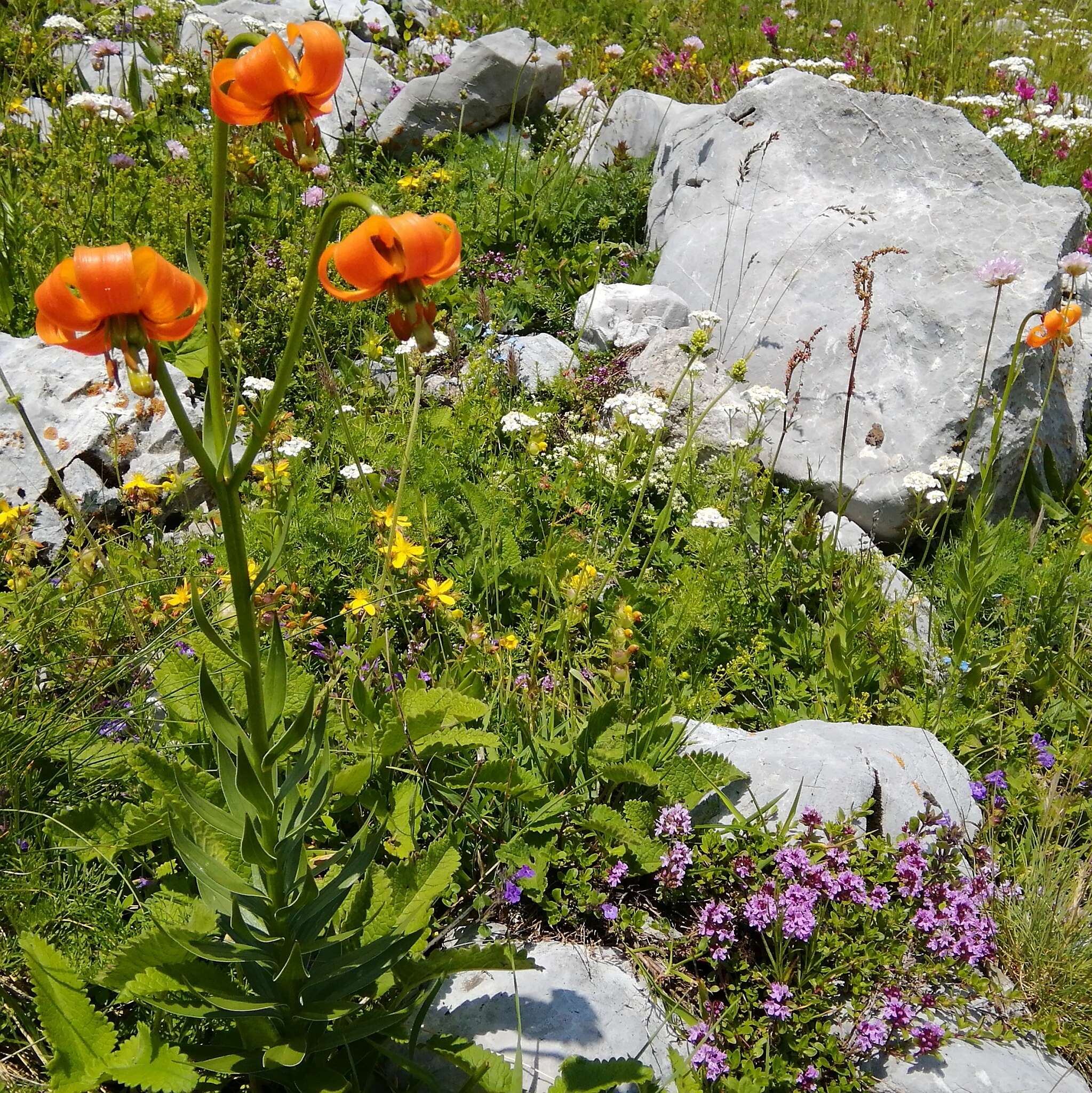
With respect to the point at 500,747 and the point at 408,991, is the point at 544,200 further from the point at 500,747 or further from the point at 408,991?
the point at 408,991

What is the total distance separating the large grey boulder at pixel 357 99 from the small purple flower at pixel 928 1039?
17.4 ft

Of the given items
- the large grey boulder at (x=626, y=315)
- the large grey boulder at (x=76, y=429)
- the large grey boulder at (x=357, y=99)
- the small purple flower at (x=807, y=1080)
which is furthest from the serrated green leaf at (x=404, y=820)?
the large grey boulder at (x=357, y=99)

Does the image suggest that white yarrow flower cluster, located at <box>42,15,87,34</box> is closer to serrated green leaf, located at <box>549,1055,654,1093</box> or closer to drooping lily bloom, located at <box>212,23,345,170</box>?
drooping lily bloom, located at <box>212,23,345,170</box>

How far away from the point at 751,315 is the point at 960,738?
7.53ft

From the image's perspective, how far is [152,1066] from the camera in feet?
5.69

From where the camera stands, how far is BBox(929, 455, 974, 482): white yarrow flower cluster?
11.7ft

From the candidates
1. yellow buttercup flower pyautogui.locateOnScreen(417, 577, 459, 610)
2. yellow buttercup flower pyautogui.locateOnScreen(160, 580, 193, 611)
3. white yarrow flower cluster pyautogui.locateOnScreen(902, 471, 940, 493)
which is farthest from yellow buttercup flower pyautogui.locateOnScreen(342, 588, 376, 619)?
white yarrow flower cluster pyautogui.locateOnScreen(902, 471, 940, 493)

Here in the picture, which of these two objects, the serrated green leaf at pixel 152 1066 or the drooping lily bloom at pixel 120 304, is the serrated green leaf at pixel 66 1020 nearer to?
the serrated green leaf at pixel 152 1066

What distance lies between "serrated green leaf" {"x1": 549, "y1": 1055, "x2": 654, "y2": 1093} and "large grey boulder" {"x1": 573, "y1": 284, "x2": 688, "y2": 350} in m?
3.25

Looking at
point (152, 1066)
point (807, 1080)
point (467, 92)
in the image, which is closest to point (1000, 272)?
point (807, 1080)

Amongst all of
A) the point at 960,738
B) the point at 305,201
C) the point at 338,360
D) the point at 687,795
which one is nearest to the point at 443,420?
A: the point at 338,360

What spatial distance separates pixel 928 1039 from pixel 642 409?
2002 millimetres

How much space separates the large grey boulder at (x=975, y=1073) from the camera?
2.14 m

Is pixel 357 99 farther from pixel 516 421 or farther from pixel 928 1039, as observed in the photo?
pixel 928 1039
